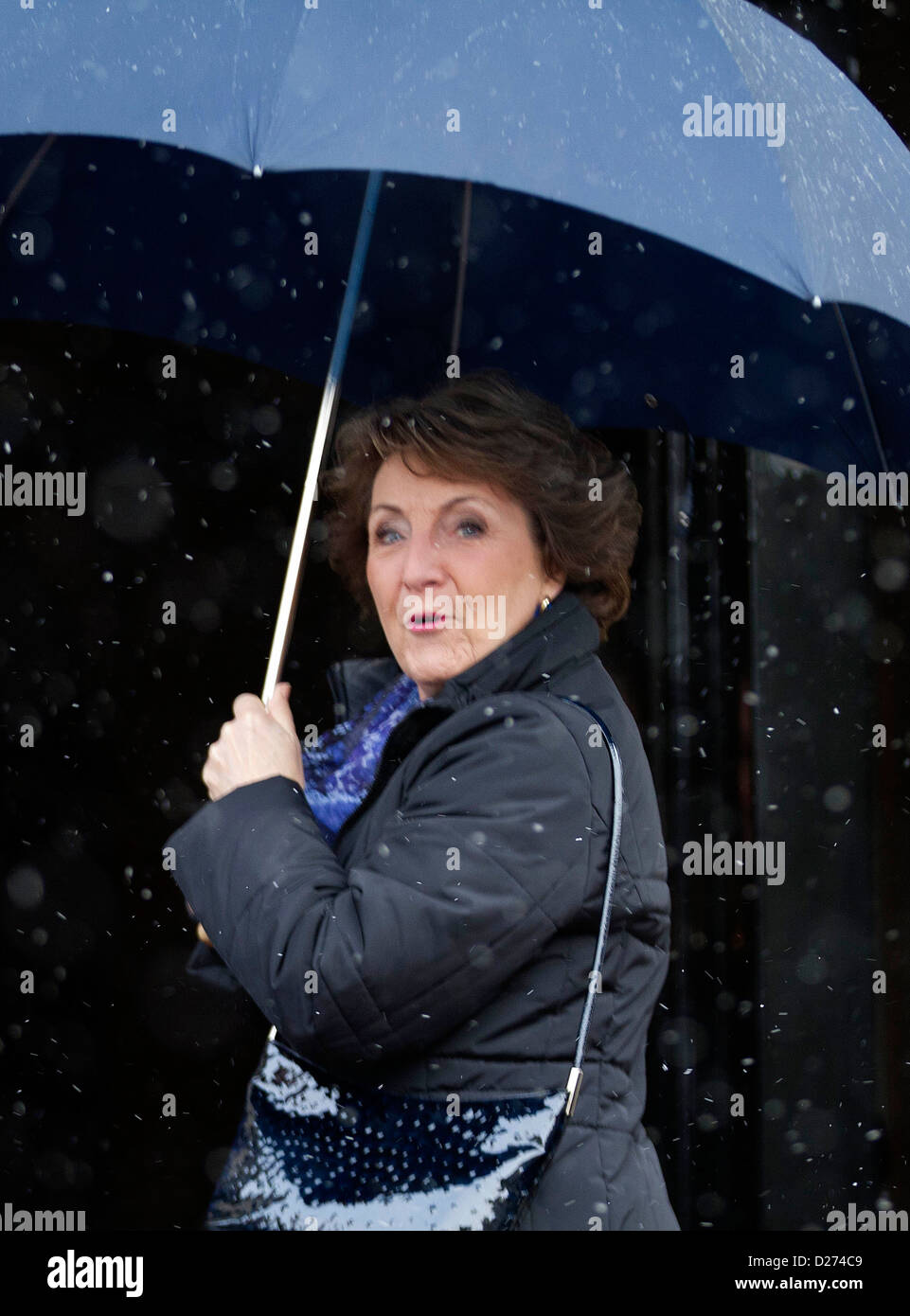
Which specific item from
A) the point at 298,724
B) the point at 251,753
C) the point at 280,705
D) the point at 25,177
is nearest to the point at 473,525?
the point at 280,705

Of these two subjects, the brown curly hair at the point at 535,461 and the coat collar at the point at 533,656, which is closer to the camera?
the coat collar at the point at 533,656

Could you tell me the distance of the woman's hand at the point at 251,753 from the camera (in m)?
2.05

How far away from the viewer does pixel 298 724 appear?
451 cm

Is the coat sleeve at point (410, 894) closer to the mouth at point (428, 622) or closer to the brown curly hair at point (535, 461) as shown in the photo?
the mouth at point (428, 622)

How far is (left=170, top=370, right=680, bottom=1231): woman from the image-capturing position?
71.2 inches

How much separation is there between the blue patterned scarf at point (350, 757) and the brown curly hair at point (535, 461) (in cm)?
38

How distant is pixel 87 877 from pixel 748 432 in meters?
2.57

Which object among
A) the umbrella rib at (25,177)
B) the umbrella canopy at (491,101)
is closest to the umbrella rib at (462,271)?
the umbrella canopy at (491,101)

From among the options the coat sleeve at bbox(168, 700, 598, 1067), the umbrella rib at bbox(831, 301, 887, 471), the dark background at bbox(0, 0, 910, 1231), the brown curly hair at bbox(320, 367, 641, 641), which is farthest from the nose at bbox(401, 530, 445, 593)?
the dark background at bbox(0, 0, 910, 1231)

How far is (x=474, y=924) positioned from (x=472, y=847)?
0.33ft

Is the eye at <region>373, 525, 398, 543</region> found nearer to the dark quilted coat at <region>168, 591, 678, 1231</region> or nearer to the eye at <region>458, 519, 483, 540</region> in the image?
the eye at <region>458, 519, 483, 540</region>

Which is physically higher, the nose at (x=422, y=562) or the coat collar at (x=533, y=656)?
the nose at (x=422, y=562)

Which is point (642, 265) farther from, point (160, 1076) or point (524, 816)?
point (160, 1076)

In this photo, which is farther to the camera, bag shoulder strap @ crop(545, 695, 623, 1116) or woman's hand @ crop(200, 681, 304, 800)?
woman's hand @ crop(200, 681, 304, 800)
